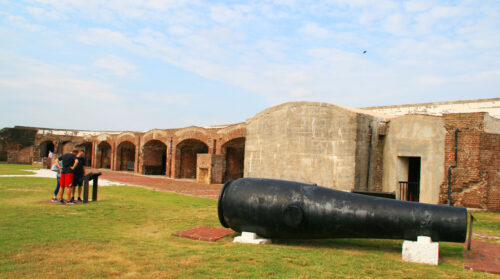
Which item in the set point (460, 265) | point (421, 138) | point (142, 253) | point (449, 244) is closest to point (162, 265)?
point (142, 253)

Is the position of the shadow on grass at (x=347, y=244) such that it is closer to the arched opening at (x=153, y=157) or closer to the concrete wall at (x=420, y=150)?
the concrete wall at (x=420, y=150)

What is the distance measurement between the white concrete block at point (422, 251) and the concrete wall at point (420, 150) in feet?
21.0

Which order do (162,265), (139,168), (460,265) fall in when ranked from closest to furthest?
1. (162,265)
2. (460,265)
3. (139,168)

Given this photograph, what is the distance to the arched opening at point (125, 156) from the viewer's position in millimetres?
28516

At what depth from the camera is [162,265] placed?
12.9 feet

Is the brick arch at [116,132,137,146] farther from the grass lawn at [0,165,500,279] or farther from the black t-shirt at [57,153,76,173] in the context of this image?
the grass lawn at [0,165,500,279]

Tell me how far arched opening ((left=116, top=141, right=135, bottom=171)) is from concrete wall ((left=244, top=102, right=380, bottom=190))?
18.0m

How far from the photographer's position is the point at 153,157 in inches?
1033

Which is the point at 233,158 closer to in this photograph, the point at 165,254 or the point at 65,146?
the point at 165,254

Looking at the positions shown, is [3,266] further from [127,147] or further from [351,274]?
[127,147]

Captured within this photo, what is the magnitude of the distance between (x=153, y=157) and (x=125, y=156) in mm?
4461

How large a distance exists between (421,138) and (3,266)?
10.00 metres

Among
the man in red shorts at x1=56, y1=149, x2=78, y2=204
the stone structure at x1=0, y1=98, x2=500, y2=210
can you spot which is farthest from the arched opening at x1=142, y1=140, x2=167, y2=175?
the man in red shorts at x1=56, y1=149, x2=78, y2=204

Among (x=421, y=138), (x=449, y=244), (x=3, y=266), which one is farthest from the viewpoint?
(x=421, y=138)
